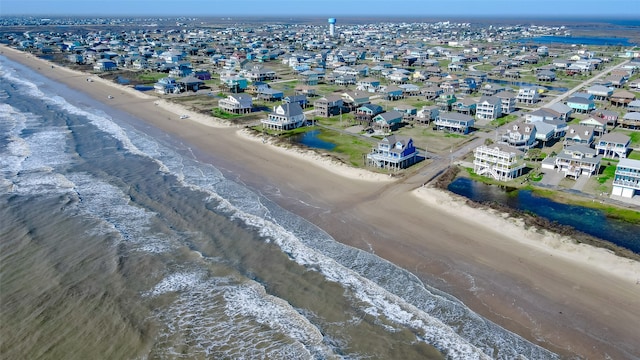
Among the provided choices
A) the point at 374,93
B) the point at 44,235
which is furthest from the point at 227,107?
the point at 44,235

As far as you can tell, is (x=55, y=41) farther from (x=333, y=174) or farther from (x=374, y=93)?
(x=333, y=174)

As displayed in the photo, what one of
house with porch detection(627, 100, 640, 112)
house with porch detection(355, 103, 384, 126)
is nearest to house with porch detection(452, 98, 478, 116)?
house with porch detection(355, 103, 384, 126)

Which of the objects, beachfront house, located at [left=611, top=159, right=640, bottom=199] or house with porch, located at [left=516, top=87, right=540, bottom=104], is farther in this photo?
house with porch, located at [left=516, top=87, right=540, bottom=104]

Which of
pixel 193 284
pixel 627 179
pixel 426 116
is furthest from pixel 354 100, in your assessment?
pixel 193 284

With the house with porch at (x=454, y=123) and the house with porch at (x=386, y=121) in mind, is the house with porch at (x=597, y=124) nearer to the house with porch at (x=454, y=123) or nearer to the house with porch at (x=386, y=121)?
the house with porch at (x=454, y=123)

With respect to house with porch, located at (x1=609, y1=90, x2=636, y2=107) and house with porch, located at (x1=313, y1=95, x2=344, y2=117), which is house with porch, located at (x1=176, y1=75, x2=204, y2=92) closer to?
house with porch, located at (x1=313, y1=95, x2=344, y2=117)

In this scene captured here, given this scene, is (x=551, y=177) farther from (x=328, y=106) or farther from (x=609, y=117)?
(x=328, y=106)
